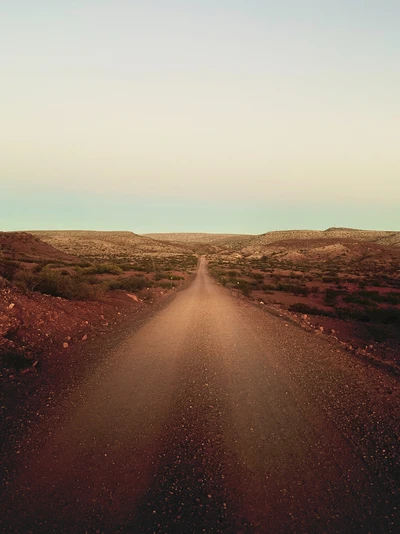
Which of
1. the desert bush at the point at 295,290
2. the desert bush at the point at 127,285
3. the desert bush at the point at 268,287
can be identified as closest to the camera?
the desert bush at the point at 127,285

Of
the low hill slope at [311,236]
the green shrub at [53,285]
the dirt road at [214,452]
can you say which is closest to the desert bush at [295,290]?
the green shrub at [53,285]

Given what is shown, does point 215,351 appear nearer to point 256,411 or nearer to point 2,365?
point 256,411

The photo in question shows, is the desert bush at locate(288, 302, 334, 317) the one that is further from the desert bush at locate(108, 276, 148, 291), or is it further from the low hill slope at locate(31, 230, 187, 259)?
the low hill slope at locate(31, 230, 187, 259)

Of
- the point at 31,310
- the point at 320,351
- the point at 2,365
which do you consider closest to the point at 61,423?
the point at 2,365

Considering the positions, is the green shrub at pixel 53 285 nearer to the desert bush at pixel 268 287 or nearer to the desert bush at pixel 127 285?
the desert bush at pixel 127 285

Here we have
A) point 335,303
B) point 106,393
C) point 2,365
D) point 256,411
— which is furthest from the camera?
point 335,303

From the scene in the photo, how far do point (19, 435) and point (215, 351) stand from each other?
19.4 feet

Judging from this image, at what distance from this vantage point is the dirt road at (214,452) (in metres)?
3.74

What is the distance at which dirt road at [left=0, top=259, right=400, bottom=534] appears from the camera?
374 cm

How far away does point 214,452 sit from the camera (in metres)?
4.94

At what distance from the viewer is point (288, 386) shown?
24.8 feet

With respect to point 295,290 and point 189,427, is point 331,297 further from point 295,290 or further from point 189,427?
point 189,427

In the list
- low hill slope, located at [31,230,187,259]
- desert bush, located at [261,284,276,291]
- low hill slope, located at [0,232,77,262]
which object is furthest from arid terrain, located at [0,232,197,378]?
low hill slope, located at [31,230,187,259]

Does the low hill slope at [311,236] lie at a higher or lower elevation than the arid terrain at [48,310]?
higher
